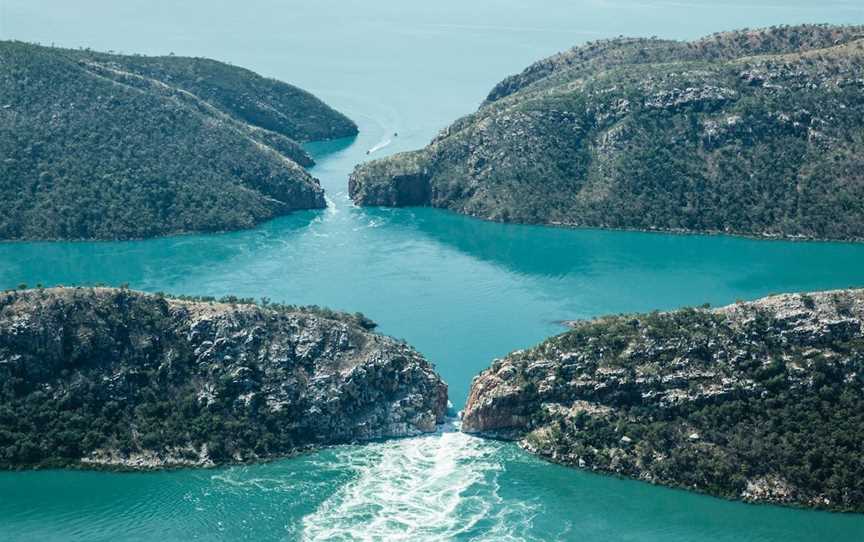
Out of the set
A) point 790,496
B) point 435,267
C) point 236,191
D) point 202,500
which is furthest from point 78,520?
point 236,191

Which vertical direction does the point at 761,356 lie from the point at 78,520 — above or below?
above

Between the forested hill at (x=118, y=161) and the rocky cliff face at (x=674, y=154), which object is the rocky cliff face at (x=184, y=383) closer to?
the forested hill at (x=118, y=161)

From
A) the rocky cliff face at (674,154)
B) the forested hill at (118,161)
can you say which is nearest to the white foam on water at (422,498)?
the rocky cliff face at (674,154)

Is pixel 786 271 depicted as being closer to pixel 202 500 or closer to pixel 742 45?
pixel 742 45

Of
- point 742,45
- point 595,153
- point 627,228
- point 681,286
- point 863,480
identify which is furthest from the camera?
point 742,45

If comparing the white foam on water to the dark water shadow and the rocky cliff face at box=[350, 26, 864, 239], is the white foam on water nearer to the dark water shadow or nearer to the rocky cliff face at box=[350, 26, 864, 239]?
the dark water shadow

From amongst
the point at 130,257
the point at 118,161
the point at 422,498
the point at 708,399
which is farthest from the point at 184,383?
the point at 118,161
